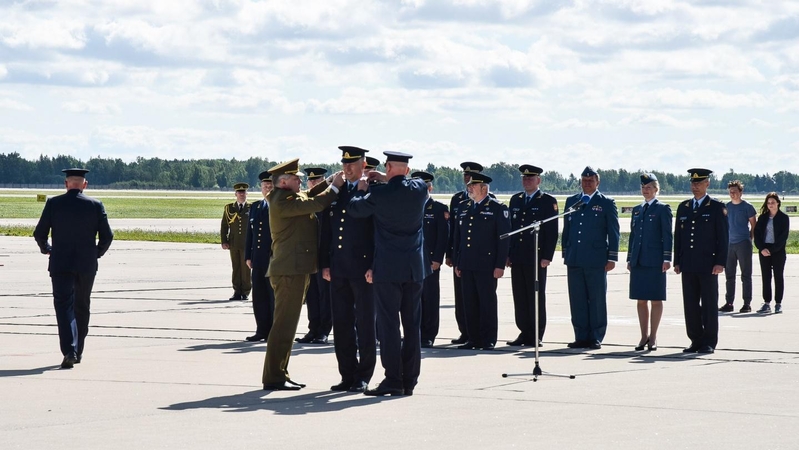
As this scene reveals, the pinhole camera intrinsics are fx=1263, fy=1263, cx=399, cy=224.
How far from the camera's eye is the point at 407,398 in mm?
10453

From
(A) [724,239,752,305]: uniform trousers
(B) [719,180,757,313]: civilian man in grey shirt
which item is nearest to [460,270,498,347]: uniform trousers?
(A) [724,239,752,305]: uniform trousers

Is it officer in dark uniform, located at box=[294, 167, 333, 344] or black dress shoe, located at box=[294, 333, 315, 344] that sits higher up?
officer in dark uniform, located at box=[294, 167, 333, 344]

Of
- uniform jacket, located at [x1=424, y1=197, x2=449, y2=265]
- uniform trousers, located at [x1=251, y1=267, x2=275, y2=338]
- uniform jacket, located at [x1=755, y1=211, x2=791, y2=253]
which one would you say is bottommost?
uniform trousers, located at [x1=251, y1=267, x2=275, y2=338]

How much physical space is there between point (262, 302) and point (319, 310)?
720 mm

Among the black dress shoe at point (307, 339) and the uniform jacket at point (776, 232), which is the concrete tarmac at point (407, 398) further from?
the uniform jacket at point (776, 232)

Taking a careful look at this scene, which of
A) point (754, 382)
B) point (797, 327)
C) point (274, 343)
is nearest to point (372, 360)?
point (274, 343)

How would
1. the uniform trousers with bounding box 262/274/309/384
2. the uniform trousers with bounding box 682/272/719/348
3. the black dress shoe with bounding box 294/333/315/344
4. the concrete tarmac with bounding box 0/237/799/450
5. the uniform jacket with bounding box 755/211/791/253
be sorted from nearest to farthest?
1. the concrete tarmac with bounding box 0/237/799/450
2. the uniform trousers with bounding box 262/274/309/384
3. the uniform trousers with bounding box 682/272/719/348
4. the black dress shoe with bounding box 294/333/315/344
5. the uniform jacket with bounding box 755/211/791/253

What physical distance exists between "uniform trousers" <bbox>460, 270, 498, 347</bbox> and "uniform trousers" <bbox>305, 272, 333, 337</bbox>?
1622 mm

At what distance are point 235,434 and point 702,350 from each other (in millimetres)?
6739

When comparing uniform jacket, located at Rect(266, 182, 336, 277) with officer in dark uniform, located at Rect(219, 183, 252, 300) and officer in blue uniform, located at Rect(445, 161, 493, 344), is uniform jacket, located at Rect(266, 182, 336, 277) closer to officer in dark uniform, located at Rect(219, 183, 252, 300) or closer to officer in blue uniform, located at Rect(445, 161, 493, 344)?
officer in blue uniform, located at Rect(445, 161, 493, 344)

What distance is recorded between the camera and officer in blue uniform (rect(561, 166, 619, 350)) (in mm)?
14305

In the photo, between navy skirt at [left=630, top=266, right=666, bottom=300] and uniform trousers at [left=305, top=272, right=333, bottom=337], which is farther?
uniform trousers at [left=305, top=272, right=333, bottom=337]

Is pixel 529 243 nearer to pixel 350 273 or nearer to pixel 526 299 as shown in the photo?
pixel 526 299

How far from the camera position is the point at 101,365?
12375mm
